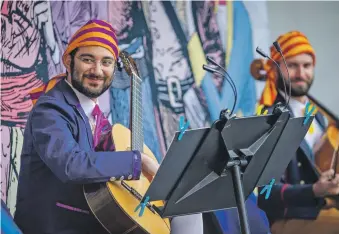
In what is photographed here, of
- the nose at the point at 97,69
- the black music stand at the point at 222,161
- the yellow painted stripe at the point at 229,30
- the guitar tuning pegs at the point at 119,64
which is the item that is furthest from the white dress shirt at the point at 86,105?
the yellow painted stripe at the point at 229,30

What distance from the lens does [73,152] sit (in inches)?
84.4

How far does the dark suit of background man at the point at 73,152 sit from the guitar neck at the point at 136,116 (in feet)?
0.39

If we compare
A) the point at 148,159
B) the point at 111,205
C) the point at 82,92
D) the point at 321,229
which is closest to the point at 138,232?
the point at 111,205

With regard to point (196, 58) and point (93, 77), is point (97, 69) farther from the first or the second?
point (196, 58)

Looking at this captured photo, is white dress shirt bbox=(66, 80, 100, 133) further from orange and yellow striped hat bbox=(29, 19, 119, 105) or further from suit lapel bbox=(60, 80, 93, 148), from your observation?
orange and yellow striped hat bbox=(29, 19, 119, 105)

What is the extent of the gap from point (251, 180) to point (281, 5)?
162 cm

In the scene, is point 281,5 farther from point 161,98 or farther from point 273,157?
point 273,157

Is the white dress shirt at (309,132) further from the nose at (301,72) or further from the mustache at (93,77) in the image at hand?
the mustache at (93,77)

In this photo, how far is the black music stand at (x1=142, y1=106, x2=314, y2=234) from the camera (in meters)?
1.82

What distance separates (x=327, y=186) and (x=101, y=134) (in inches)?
52.4

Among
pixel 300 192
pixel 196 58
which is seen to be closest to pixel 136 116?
pixel 196 58

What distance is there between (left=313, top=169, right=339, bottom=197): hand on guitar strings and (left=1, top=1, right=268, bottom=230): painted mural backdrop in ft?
1.88

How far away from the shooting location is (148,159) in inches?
90.6

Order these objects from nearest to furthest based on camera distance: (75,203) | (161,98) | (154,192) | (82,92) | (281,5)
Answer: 1. (154,192)
2. (75,203)
3. (82,92)
4. (161,98)
5. (281,5)
